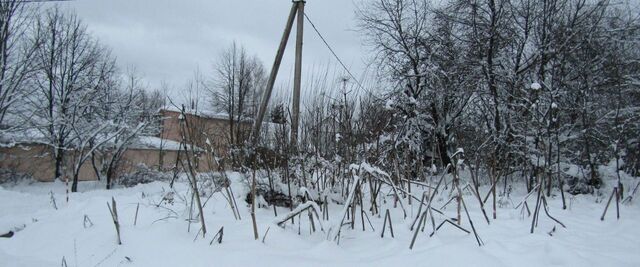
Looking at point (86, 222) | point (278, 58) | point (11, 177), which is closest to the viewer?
point (86, 222)

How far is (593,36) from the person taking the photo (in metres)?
7.84

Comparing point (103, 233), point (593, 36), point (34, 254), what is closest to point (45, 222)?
point (34, 254)

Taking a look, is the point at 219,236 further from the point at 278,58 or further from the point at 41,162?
the point at 41,162

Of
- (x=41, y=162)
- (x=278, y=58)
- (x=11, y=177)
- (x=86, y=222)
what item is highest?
(x=278, y=58)

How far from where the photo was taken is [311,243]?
2766 millimetres

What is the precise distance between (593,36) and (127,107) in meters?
19.4

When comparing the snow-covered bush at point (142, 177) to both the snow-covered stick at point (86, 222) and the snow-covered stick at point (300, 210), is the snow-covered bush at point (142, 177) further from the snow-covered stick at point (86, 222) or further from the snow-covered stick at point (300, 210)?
the snow-covered stick at point (300, 210)

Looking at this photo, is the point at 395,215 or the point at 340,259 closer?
the point at 340,259

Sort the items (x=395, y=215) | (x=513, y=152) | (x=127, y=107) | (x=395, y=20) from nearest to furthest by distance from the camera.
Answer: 1. (x=395, y=215)
2. (x=513, y=152)
3. (x=395, y=20)
4. (x=127, y=107)

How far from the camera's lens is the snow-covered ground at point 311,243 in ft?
7.58

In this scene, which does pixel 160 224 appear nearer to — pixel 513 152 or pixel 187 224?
pixel 187 224

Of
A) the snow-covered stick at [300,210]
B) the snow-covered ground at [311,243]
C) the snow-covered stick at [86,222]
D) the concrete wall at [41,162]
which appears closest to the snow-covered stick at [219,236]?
the snow-covered ground at [311,243]

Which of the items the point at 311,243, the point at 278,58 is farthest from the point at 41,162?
the point at 311,243

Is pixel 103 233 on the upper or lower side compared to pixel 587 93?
lower
